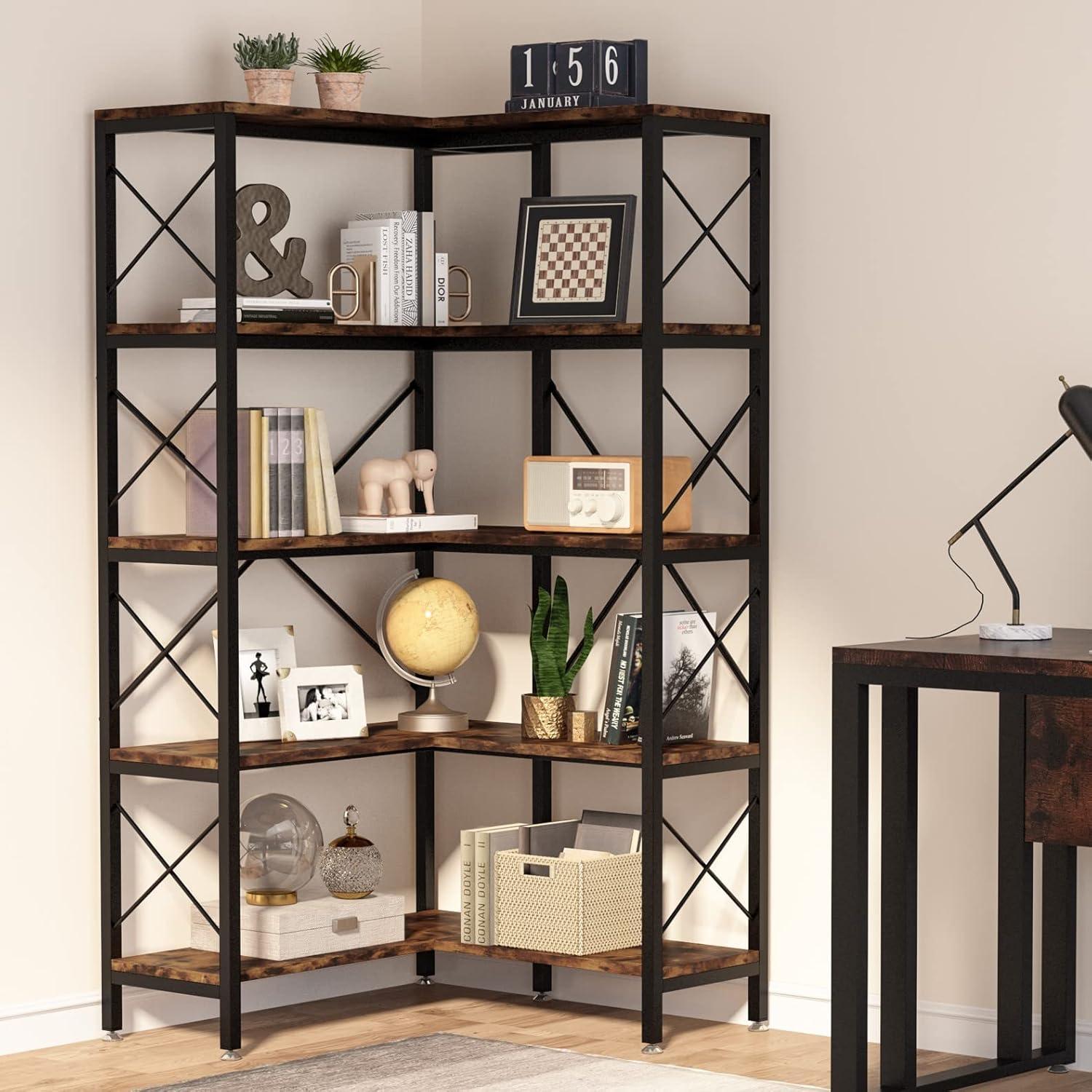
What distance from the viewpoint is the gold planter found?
4.50m

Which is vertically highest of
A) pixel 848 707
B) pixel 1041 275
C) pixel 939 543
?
pixel 1041 275

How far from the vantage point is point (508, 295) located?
15.9 ft

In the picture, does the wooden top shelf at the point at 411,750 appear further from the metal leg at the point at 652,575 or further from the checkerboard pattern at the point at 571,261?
the checkerboard pattern at the point at 571,261

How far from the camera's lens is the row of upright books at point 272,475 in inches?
166

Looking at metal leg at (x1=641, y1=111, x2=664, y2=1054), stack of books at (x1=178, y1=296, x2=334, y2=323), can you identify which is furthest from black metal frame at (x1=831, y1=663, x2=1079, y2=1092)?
stack of books at (x1=178, y1=296, x2=334, y2=323)

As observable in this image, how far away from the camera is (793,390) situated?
4438 mm

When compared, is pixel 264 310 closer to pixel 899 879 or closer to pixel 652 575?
pixel 652 575

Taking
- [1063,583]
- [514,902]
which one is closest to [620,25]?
[1063,583]

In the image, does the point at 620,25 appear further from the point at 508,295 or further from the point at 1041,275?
the point at 1041,275

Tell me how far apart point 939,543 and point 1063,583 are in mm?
285

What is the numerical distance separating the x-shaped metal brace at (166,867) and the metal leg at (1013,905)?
1.58 m

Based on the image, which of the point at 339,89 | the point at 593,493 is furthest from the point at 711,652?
the point at 339,89

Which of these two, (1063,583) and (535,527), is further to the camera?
(535,527)

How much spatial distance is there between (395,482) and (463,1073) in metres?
1.29
